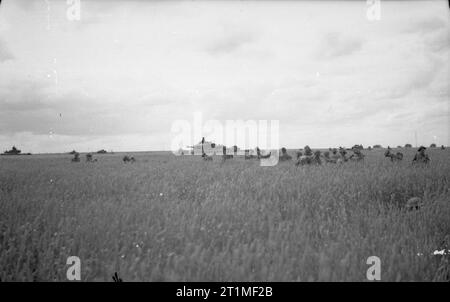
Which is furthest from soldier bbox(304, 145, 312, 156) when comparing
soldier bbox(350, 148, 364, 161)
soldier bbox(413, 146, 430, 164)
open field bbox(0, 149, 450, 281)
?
open field bbox(0, 149, 450, 281)

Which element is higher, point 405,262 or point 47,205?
point 47,205

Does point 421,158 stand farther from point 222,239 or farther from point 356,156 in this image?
point 222,239

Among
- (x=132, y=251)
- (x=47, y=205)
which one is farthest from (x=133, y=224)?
(x=47, y=205)

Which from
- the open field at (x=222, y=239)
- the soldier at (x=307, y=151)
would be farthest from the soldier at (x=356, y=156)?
the open field at (x=222, y=239)

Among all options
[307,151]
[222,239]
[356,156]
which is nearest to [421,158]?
[356,156]

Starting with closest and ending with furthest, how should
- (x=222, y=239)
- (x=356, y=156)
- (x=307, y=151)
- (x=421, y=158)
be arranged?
(x=222, y=239), (x=421, y=158), (x=307, y=151), (x=356, y=156)

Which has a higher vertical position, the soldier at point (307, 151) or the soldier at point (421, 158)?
the soldier at point (307, 151)

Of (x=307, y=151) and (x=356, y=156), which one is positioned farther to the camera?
(x=356, y=156)

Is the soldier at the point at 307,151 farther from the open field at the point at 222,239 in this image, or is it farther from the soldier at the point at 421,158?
the open field at the point at 222,239

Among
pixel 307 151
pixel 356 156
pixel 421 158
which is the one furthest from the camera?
pixel 356 156
